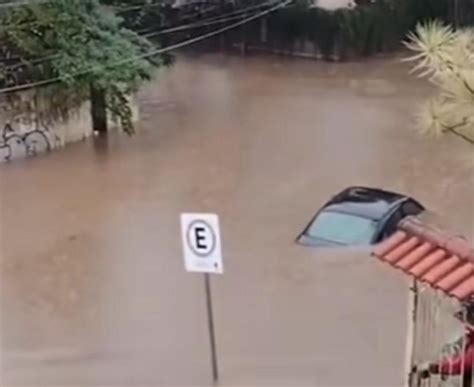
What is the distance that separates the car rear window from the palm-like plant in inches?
308

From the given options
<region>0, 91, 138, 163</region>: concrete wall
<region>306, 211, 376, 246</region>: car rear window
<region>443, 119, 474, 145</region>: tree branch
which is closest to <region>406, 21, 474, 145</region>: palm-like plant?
<region>443, 119, 474, 145</region>: tree branch

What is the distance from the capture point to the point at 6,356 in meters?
10.9

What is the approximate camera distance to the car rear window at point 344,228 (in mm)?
13188

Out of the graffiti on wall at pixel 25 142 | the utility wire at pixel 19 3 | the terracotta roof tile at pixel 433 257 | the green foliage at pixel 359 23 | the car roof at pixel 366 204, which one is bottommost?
the graffiti on wall at pixel 25 142

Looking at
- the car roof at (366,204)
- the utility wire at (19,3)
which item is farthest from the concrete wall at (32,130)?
the car roof at (366,204)

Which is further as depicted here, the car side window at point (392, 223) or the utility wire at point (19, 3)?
the utility wire at point (19, 3)

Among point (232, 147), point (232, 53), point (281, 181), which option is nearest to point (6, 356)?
point (281, 181)

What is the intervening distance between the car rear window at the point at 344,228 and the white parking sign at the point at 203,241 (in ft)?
12.8

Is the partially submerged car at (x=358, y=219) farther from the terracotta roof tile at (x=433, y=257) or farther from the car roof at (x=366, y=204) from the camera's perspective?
the terracotta roof tile at (x=433, y=257)

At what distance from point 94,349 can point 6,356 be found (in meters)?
0.86

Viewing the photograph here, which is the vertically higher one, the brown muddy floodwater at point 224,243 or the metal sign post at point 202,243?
the metal sign post at point 202,243

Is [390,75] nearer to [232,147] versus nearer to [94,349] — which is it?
[232,147]

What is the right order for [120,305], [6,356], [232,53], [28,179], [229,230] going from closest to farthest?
[6,356], [120,305], [229,230], [28,179], [232,53]

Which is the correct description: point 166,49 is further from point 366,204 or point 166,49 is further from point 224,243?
point 366,204
